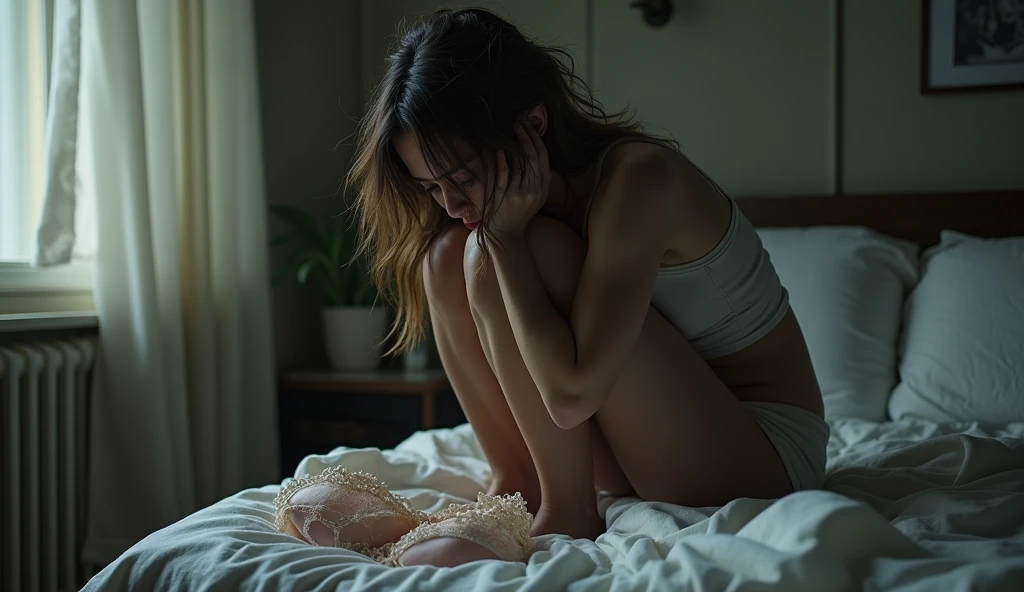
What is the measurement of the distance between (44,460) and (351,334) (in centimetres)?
96

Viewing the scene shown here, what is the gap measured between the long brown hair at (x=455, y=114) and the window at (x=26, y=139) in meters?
0.96

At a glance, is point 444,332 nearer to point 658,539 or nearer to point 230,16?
point 658,539

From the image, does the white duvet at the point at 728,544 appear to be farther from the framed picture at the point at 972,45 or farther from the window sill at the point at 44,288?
the framed picture at the point at 972,45

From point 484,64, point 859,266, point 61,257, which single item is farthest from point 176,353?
point 859,266

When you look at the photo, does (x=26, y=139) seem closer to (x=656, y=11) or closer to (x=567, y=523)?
(x=567, y=523)

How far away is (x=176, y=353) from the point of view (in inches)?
82.0

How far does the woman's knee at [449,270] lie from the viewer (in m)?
1.35

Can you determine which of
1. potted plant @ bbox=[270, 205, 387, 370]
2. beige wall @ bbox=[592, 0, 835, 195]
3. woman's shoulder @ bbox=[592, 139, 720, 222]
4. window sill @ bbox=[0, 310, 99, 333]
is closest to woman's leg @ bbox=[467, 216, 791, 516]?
woman's shoulder @ bbox=[592, 139, 720, 222]

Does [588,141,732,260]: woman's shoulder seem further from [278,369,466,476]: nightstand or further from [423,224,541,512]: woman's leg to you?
[278,369,466,476]: nightstand

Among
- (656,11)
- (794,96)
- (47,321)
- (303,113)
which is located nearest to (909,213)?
(794,96)

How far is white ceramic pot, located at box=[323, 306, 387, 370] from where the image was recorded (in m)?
2.66

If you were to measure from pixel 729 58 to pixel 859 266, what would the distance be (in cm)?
86

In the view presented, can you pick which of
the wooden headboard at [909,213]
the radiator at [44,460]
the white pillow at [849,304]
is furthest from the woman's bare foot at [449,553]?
the wooden headboard at [909,213]

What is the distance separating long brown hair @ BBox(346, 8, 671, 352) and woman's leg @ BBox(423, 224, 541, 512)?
0.18 ft
